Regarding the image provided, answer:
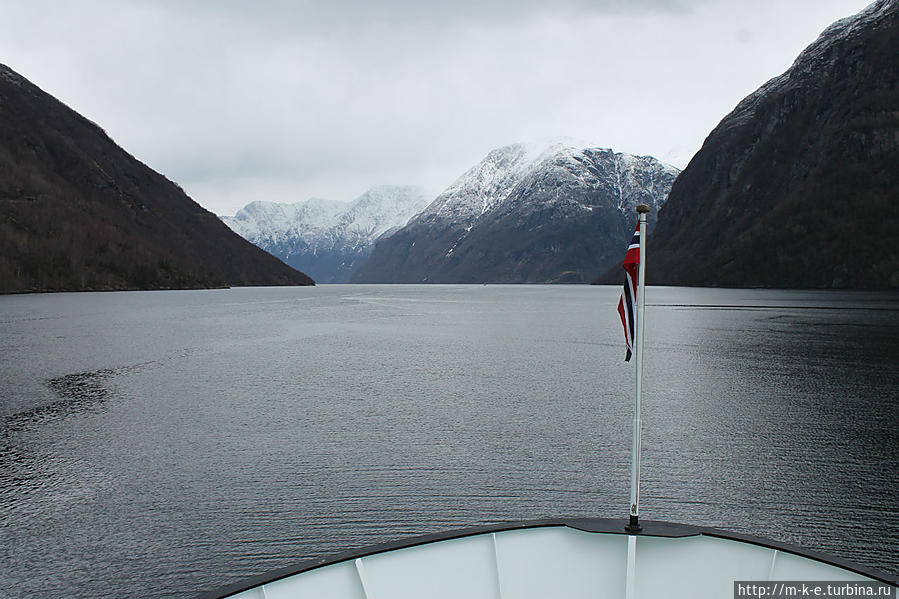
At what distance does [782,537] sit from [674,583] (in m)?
5.50

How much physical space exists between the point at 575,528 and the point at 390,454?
9.81 meters

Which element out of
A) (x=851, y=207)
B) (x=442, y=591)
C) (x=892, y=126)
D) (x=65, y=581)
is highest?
(x=892, y=126)

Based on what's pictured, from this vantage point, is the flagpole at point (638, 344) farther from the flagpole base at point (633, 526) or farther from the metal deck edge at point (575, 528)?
the metal deck edge at point (575, 528)

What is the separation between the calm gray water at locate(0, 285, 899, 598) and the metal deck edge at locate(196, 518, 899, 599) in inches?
109

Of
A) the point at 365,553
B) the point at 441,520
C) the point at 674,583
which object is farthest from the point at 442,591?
the point at 441,520

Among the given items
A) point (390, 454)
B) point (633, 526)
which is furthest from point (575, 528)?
point (390, 454)

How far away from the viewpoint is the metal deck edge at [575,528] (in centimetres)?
914

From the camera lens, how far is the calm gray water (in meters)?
13.5

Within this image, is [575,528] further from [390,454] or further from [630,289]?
[390,454]

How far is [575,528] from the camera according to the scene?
11.1 metres

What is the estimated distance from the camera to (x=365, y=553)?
10.3m

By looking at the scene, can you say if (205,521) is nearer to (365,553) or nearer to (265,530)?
(265,530)

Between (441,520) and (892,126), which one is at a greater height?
(892,126)

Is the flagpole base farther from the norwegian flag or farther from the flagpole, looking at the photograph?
the norwegian flag
